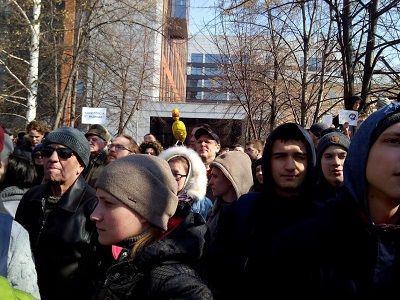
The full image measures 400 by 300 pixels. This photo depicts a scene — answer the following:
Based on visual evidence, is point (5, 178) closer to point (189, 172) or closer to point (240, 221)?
point (189, 172)

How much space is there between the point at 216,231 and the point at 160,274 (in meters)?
0.64

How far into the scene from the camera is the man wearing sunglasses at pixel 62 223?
121 inches

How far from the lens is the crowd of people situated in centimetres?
177

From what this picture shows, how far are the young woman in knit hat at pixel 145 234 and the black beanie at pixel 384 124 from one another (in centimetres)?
90

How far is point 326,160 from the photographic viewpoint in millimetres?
4191

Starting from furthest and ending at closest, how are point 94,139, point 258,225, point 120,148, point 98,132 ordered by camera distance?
point 98,132 < point 94,139 < point 120,148 < point 258,225

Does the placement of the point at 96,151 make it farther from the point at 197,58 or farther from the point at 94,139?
the point at 197,58

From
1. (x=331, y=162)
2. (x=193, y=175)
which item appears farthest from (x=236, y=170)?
(x=331, y=162)

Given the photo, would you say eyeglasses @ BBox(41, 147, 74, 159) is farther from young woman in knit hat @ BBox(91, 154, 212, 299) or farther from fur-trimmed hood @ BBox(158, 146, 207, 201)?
young woman in knit hat @ BBox(91, 154, 212, 299)

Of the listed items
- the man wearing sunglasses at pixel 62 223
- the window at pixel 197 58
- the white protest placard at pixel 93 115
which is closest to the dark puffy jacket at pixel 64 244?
the man wearing sunglasses at pixel 62 223

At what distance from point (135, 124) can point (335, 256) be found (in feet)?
104

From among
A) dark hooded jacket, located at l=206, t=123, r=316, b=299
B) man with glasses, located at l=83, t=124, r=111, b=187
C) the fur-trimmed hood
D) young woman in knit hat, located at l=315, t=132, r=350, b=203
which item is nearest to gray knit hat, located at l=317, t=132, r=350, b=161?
young woman in knit hat, located at l=315, t=132, r=350, b=203

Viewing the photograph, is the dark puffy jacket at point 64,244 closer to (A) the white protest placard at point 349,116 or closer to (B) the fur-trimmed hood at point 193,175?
(B) the fur-trimmed hood at point 193,175

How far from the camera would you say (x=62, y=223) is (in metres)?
3.20
